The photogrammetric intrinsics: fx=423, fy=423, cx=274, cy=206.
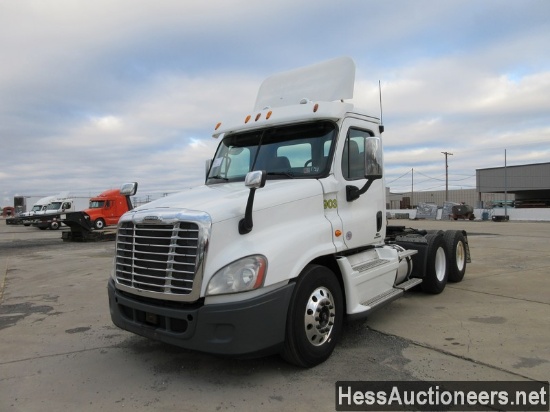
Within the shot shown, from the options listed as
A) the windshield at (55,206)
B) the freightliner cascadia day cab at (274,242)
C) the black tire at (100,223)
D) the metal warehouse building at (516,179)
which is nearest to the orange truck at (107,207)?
the black tire at (100,223)

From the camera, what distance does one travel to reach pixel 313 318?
4035 millimetres

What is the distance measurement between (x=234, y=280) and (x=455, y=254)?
569 cm

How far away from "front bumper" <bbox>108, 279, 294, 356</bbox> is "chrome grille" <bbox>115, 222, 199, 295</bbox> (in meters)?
0.23

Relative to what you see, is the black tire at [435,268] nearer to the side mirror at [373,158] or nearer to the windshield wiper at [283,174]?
the side mirror at [373,158]

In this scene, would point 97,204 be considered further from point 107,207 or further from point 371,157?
point 371,157

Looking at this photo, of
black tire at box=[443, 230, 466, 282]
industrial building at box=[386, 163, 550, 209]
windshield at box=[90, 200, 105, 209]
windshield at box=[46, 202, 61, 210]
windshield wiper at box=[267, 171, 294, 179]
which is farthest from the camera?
industrial building at box=[386, 163, 550, 209]

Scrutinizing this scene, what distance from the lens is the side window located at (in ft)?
15.9

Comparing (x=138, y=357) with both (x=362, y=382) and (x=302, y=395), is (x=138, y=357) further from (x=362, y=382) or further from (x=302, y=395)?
(x=362, y=382)

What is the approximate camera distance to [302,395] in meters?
3.55

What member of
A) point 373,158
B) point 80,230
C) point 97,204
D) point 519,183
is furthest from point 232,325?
point 519,183

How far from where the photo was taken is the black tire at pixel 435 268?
6.93 m

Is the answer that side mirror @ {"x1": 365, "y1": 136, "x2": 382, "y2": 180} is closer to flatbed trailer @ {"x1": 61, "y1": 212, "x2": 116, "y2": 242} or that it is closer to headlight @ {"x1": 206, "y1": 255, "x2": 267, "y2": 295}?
headlight @ {"x1": 206, "y1": 255, "x2": 267, "y2": 295}

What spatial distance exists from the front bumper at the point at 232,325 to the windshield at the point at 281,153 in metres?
1.49

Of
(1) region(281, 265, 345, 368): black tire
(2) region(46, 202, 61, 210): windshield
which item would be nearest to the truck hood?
(1) region(281, 265, 345, 368): black tire
